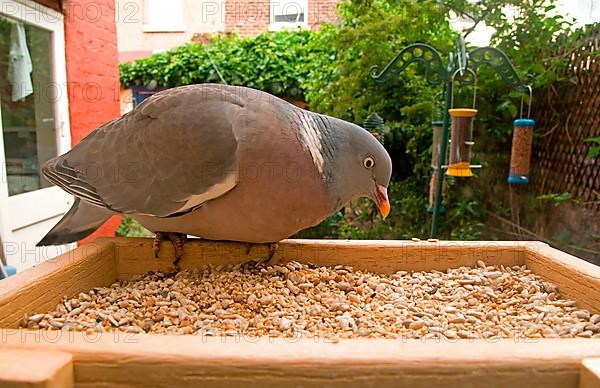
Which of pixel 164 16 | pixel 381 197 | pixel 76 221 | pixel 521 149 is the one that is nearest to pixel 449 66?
pixel 521 149

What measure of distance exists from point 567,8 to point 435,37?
0.68 metres

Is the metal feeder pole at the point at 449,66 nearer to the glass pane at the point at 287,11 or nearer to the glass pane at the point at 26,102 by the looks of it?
the glass pane at the point at 287,11

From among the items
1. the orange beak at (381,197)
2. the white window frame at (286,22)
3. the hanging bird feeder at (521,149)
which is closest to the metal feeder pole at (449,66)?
the hanging bird feeder at (521,149)

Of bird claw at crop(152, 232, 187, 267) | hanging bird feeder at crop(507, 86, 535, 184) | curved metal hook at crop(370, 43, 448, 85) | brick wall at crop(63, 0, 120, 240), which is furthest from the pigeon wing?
brick wall at crop(63, 0, 120, 240)

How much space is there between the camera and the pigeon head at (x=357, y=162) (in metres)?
1.14

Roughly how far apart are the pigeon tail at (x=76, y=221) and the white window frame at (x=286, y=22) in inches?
58.3

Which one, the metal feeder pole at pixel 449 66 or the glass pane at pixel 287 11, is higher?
the glass pane at pixel 287 11

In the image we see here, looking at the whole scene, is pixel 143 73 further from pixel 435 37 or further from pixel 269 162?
pixel 269 162

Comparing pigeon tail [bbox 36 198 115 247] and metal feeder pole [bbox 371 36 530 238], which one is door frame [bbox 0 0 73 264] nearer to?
pigeon tail [bbox 36 198 115 247]

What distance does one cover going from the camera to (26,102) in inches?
96.0

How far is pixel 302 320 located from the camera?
90 centimetres

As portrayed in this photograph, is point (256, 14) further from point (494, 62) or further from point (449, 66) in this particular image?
point (494, 62)

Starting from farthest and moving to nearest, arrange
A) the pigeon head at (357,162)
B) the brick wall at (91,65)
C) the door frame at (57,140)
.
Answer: the brick wall at (91,65) < the door frame at (57,140) < the pigeon head at (357,162)

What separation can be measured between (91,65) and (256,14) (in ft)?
3.79
